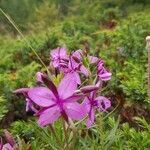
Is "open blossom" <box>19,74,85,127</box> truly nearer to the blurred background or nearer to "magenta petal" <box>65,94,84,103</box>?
"magenta petal" <box>65,94,84,103</box>

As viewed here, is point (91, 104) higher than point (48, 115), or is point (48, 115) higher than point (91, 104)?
point (48, 115)

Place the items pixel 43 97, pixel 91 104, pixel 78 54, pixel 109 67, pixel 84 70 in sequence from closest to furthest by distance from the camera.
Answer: pixel 43 97 < pixel 91 104 < pixel 84 70 < pixel 78 54 < pixel 109 67

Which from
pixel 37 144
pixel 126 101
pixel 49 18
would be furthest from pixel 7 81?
pixel 49 18

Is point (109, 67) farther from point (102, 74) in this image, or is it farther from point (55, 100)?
point (55, 100)

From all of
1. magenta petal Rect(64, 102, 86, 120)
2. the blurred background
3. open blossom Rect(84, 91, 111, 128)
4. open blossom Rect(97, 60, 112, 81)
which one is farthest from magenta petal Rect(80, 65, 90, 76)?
magenta petal Rect(64, 102, 86, 120)

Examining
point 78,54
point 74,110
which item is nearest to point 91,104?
point 74,110

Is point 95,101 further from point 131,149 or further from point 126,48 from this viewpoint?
point 126,48

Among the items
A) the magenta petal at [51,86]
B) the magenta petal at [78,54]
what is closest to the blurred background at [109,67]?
the magenta petal at [51,86]

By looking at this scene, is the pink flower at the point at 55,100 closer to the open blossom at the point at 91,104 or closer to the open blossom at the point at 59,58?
the open blossom at the point at 91,104
